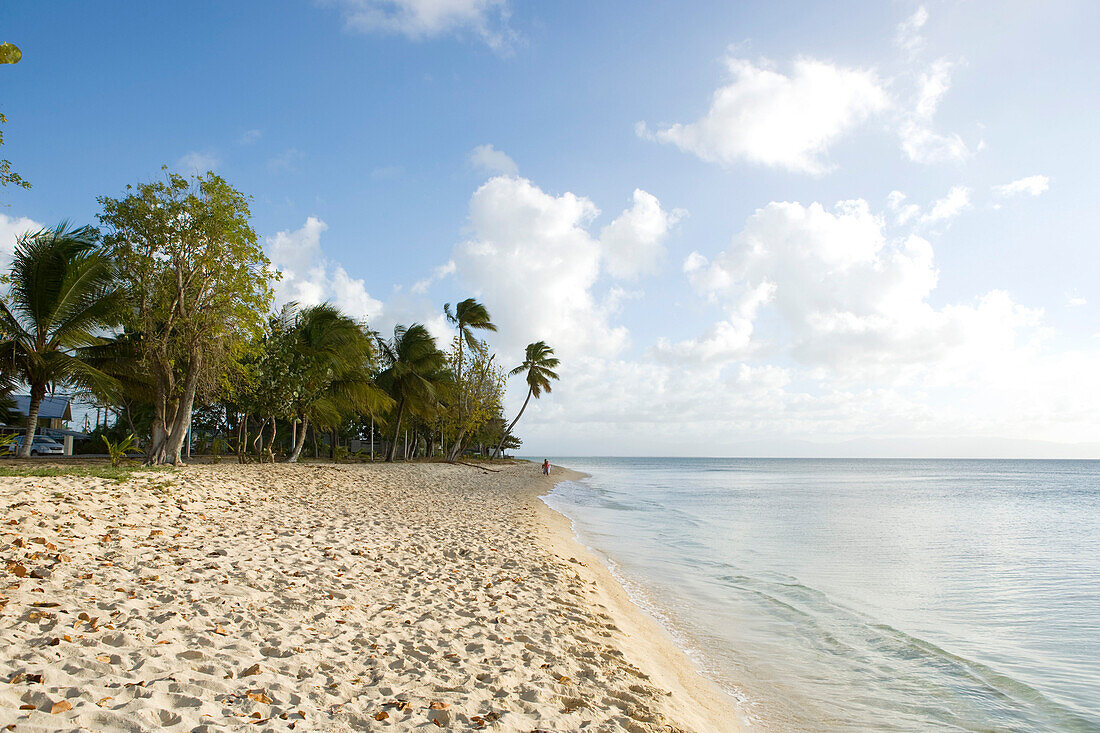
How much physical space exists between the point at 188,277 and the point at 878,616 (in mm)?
15159

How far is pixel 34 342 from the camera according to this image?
1506 centimetres

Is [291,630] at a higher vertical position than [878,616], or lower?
higher

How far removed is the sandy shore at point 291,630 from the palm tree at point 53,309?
28.8 feet

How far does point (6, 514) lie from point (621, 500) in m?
22.9

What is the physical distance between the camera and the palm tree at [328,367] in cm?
2003

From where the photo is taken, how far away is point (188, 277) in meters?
13.8

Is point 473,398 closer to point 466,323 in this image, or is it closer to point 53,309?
point 466,323

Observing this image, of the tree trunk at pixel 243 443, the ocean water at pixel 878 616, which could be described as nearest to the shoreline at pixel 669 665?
the ocean water at pixel 878 616

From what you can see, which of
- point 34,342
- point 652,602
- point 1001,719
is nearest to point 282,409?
point 34,342

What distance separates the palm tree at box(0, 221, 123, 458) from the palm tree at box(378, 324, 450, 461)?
14355 millimetres

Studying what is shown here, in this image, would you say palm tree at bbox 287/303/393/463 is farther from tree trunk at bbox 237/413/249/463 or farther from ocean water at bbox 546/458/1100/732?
ocean water at bbox 546/458/1100/732

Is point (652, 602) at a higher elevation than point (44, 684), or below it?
below

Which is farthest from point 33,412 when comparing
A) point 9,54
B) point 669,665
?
point 669,665

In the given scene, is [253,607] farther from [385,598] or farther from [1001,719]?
[1001,719]
